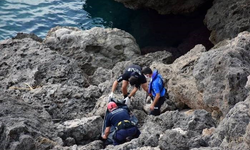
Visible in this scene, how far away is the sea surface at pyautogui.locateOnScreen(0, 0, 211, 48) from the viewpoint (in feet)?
77.1

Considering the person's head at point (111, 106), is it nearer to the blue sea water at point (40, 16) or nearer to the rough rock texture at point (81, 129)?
the rough rock texture at point (81, 129)

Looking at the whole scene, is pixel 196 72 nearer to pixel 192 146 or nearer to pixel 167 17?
pixel 192 146

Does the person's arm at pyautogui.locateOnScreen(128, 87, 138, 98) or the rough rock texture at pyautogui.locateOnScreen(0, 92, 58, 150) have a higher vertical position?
the rough rock texture at pyautogui.locateOnScreen(0, 92, 58, 150)

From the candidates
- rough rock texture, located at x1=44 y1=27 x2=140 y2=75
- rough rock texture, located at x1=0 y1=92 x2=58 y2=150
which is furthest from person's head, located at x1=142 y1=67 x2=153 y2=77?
rough rock texture, located at x1=44 y1=27 x2=140 y2=75

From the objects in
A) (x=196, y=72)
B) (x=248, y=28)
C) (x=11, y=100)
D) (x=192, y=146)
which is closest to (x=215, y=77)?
(x=196, y=72)

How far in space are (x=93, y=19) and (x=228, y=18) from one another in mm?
11312

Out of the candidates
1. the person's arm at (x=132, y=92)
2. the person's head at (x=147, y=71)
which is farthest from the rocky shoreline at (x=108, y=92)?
the person's head at (x=147, y=71)

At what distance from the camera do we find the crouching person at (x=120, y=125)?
31.6 ft

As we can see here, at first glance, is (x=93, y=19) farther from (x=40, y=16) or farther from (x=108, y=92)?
(x=108, y=92)

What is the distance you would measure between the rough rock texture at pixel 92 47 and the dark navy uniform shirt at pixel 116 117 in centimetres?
568

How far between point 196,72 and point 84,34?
7.60 meters

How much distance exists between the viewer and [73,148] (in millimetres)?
8281

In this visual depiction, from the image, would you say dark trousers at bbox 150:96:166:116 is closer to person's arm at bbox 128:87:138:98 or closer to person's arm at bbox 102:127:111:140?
person's arm at bbox 128:87:138:98

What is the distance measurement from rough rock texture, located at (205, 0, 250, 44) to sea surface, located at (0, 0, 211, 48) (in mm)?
4730
